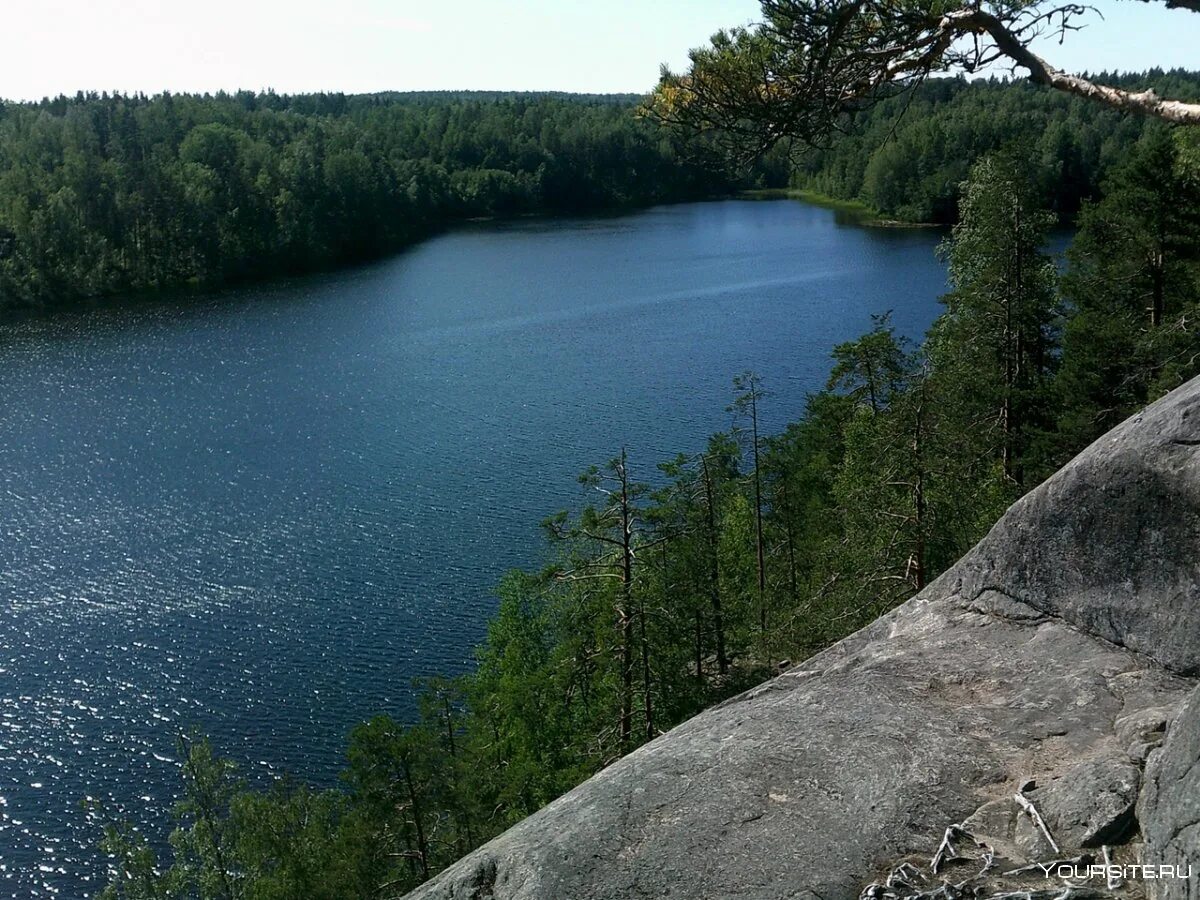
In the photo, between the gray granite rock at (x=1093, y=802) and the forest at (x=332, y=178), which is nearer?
the gray granite rock at (x=1093, y=802)

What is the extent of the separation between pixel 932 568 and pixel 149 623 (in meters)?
21.8

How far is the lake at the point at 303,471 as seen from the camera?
2591cm

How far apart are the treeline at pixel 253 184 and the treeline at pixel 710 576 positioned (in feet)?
143

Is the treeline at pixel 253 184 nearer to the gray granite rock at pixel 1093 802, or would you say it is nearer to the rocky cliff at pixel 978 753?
the rocky cliff at pixel 978 753

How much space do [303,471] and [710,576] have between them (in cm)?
2114

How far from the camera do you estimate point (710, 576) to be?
23516 mm

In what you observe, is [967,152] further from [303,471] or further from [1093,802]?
[1093,802]

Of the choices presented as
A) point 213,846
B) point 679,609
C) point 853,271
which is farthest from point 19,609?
point 853,271

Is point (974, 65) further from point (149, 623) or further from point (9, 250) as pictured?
point (9, 250)

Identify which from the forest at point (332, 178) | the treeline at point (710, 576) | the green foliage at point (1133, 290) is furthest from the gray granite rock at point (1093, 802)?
the forest at point (332, 178)

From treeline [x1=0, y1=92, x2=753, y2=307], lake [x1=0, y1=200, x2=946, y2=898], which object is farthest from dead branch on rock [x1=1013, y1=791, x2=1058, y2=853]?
treeline [x1=0, y1=92, x2=753, y2=307]

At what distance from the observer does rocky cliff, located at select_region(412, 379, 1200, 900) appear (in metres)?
5.22

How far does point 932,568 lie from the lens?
1738cm

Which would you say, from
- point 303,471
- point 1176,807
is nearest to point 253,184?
point 303,471
